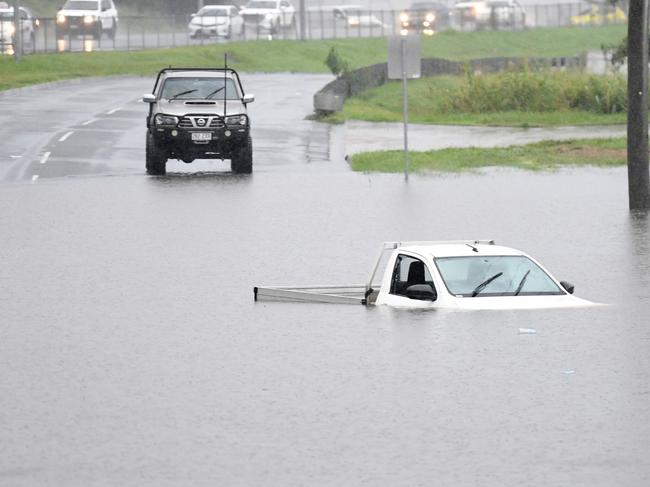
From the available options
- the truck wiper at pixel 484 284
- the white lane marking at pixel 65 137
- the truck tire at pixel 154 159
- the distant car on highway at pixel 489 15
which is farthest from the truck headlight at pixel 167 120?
the distant car on highway at pixel 489 15

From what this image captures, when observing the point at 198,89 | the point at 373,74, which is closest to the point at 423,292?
the point at 198,89

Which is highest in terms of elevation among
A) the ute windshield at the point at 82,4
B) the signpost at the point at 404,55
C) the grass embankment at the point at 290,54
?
the ute windshield at the point at 82,4

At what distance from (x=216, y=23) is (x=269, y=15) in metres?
6.42

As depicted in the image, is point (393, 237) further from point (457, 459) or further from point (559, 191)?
point (457, 459)

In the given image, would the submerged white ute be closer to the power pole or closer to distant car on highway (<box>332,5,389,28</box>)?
the power pole

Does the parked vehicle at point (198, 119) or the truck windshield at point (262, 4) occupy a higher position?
the truck windshield at point (262, 4)

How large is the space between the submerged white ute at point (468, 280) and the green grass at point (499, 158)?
19.5 m

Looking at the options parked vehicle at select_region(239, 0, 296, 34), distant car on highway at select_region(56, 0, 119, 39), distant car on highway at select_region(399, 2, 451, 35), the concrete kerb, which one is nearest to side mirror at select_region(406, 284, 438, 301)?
the concrete kerb

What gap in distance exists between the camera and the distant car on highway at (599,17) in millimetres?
117856

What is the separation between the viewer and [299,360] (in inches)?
608

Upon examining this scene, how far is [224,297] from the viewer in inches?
787

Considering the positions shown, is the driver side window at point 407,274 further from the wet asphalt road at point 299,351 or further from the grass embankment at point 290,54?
the grass embankment at point 290,54

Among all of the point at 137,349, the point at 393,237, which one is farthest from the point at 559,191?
the point at 137,349

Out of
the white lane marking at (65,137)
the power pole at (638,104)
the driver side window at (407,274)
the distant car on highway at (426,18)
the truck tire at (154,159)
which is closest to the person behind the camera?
the driver side window at (407,274)
